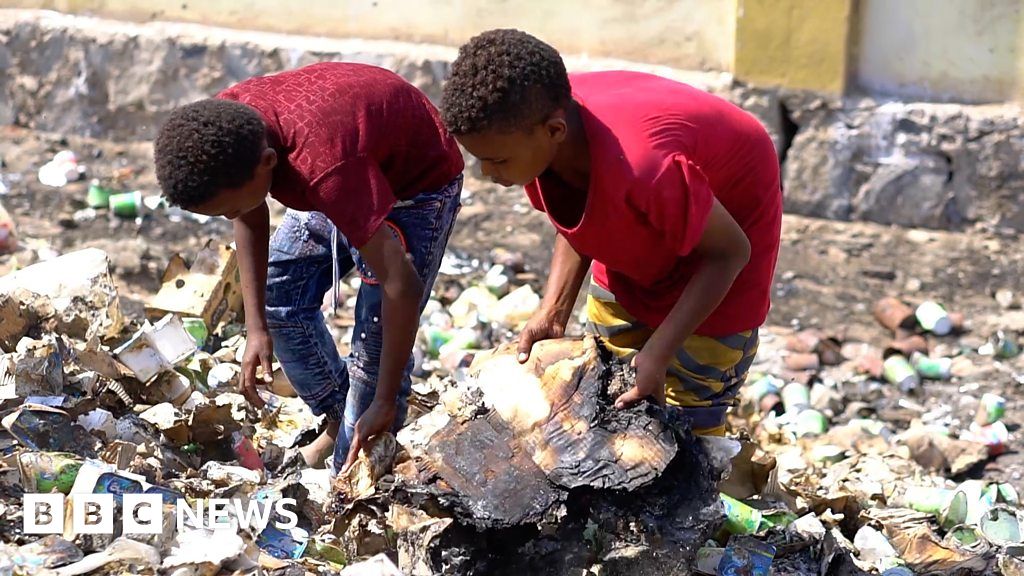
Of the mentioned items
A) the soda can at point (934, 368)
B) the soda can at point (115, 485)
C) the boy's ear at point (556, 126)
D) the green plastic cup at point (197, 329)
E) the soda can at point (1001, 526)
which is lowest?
the soda can at point (934, 368)

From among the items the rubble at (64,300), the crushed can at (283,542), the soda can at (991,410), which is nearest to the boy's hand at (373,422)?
the crushed can at (283,542)

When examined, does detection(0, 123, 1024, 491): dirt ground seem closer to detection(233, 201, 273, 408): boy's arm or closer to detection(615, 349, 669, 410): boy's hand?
detection(233, 201, 273, 408): boy's arm

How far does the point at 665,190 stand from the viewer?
7.53 feet

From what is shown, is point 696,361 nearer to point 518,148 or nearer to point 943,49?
point 518,148

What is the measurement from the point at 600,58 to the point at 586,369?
134 inches

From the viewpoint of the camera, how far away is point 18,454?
112 inches

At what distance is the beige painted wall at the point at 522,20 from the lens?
5.70 metres

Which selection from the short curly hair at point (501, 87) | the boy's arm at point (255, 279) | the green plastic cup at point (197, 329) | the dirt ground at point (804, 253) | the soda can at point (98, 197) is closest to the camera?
the short curly hair at point (501, 87)

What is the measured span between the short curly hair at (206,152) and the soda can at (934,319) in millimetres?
3349

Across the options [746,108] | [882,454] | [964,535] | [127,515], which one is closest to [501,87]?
[127,515]

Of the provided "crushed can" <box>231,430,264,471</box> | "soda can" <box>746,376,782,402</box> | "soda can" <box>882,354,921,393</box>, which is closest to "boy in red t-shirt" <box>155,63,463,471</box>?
"crushed can" <box>231,430,264,471</box>

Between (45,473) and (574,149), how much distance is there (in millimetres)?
1471

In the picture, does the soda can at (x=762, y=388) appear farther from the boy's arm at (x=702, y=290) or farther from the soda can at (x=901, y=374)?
the boy's arm at (x=702, y=290)

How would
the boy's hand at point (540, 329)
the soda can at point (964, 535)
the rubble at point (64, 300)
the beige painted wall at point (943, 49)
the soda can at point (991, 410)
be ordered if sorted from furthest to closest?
the beige painted wall at point (943, 49) → the soda can at point (991, 410) → the rubble at point (64, 300) → the soda can at point (964, 535) → the boy's hand at point (540, 329)
